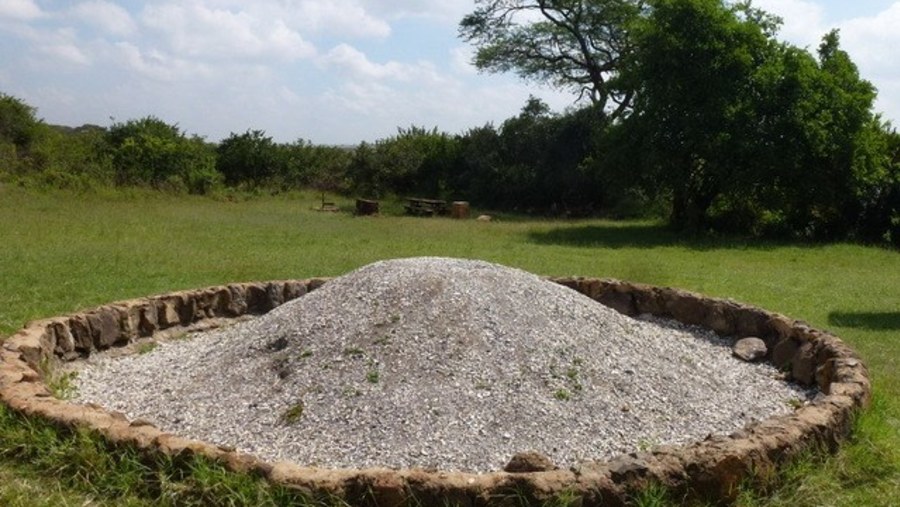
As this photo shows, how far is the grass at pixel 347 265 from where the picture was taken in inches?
123

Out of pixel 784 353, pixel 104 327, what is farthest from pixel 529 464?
pixel 104 327

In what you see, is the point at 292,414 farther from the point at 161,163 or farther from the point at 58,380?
the point at 161,163

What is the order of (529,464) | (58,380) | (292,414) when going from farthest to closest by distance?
(58,380), (292,414), (529,464)

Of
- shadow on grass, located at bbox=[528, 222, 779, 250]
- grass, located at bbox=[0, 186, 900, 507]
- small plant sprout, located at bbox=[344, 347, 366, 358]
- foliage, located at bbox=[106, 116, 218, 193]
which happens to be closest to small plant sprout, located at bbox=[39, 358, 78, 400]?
grass, located at bbox=[0, 186, 900, 507]

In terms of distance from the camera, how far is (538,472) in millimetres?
2814

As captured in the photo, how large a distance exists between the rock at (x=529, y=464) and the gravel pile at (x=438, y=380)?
0.31 metres

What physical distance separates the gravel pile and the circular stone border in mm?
258

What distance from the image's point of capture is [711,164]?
560 inches

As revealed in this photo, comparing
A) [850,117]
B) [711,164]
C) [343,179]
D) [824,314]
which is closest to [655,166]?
[711,164]

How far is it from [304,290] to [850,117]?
11.4 metres

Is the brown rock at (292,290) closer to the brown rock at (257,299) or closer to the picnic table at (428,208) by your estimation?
the brown rock at (257,299)

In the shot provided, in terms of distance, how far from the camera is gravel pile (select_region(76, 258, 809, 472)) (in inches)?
136

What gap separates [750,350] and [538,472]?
289 centimetres

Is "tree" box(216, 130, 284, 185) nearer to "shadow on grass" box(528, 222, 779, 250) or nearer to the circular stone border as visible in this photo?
"shadow on grass" box(528, 222, 779, 250)
